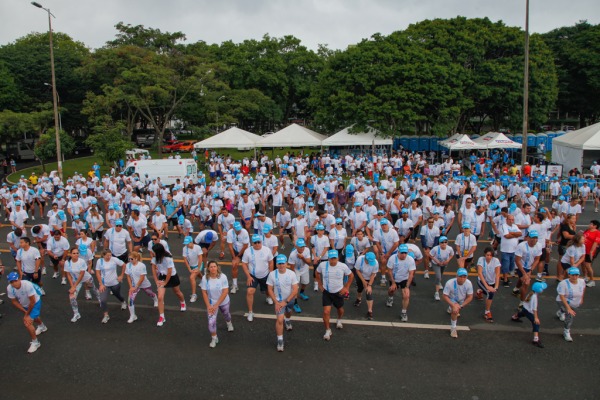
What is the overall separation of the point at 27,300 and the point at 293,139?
81.9ft

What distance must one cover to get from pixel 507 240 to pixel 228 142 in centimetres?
2452

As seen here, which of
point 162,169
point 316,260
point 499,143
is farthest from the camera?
point 499,143

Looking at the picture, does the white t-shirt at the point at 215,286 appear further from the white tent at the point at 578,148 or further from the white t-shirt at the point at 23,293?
the white tent at the point at 578,148

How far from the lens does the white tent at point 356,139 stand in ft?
104

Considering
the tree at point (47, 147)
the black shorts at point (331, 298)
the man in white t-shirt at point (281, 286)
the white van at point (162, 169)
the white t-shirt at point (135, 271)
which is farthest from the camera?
the tree at point (47, 147)

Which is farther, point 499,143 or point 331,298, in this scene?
point 499,143

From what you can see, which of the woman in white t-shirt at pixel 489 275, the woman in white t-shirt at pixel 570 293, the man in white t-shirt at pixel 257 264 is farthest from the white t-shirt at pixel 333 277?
the woman in white t-shirt at pixel 570 293

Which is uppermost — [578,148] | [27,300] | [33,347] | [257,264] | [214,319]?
[578,148]

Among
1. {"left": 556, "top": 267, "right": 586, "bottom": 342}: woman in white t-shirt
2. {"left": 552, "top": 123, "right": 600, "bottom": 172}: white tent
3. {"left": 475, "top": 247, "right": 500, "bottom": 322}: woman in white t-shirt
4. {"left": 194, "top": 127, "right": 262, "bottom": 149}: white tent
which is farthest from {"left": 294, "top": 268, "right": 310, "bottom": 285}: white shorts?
{"left": 194, "top": 127, "right": 262, "bottom": 149}: white tent

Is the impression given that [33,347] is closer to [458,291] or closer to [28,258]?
[28,258]

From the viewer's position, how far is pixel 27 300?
8406 mm

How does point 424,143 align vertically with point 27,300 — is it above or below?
above

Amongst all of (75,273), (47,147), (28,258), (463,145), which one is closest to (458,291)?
(75,273)

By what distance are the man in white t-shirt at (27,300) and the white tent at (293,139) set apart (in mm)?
24442
